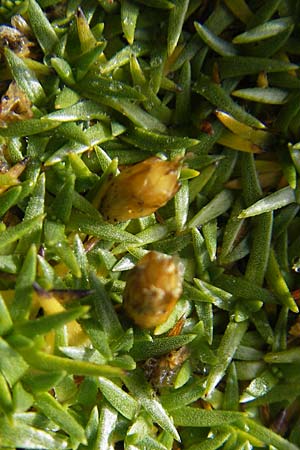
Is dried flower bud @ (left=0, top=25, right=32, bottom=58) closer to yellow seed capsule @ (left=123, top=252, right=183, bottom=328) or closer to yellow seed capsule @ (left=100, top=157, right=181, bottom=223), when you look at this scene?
yellow seed capsule @ (left=100, top=157, right=181, bottom=223)

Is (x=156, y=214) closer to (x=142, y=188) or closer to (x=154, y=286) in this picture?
(x=142, y=188)

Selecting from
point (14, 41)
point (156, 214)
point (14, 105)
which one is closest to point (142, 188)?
point (156, 214)

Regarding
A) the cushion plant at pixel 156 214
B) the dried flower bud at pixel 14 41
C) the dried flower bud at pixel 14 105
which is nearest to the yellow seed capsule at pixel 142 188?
the cushion plant at pixel 156 214

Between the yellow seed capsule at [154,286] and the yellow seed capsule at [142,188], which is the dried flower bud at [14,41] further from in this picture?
the yellow seed capsule at [154,286]

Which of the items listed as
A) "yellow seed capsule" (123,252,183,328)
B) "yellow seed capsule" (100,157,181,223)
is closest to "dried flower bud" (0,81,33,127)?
"yellow seed capsule" (100,157,181,223)

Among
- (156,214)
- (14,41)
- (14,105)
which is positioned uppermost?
(14,41)

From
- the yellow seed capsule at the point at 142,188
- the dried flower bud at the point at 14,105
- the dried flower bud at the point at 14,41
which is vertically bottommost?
the yellow seed capsule at the point at 142,188
